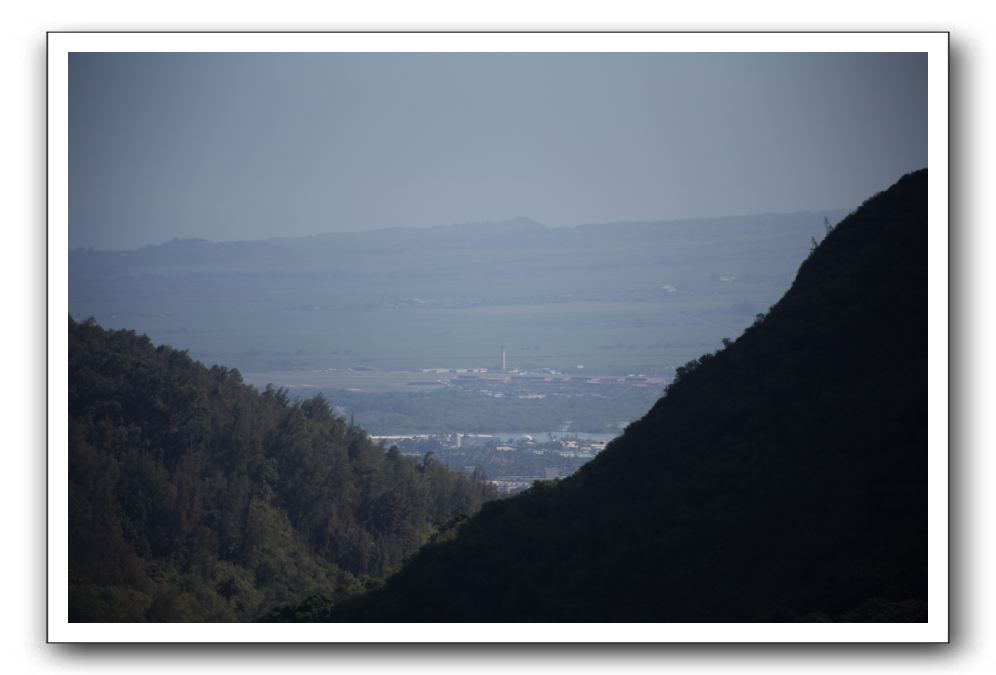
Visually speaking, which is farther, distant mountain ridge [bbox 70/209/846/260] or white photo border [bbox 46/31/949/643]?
distant mountain ridge [bbox 70/209/846/260]

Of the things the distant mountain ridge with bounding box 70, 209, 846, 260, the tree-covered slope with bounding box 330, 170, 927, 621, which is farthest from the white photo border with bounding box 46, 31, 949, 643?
the distant mountain ridge with bounding box 70, 209, 846, 260

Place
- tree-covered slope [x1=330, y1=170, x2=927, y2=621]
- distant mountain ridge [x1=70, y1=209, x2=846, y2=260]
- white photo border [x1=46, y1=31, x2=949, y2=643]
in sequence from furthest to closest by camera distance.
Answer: distant mountain ridge [x1=70, y1=209, x2=846, y2=260], tree-covered slope [x1=330, y1=170, x2=927, y2=621], white photo border [x1=46, y1=31, x2=949, y2=643]

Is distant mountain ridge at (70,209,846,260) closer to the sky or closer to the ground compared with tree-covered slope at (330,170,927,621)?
closer to the sky

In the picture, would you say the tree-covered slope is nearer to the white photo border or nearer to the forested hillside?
the white photo border

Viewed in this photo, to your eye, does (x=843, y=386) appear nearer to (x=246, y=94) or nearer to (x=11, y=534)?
(x=246, y=94)
